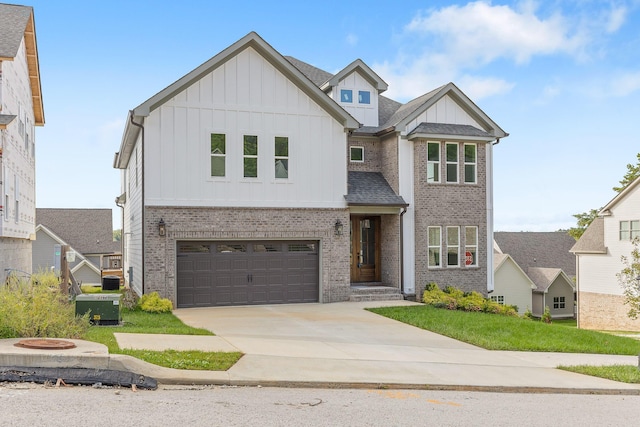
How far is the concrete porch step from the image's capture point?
22141mm

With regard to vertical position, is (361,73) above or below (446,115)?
above

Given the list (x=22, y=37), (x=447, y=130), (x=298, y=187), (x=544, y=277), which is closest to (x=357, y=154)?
(x=447, y=130)

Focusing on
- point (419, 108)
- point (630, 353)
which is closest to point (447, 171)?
point (419, 108)

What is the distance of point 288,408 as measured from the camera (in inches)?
320

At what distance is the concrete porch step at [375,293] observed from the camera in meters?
22.1

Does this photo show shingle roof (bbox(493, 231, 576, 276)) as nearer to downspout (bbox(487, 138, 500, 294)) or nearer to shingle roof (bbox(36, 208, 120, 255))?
downspout (bbox(487, 138, 500, 294))

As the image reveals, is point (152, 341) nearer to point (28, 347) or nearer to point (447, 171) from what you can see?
point (28, 347)

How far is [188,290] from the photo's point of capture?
20266mm

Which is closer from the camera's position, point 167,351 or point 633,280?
point 167,351

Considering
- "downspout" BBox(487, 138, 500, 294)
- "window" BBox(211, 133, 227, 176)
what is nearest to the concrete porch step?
"downspout" BBox(487, 138, 500, 294)

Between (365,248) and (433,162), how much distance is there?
4255mm

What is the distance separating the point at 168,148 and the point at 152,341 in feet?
29.5

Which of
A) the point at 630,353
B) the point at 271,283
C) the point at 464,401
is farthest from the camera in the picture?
the point at 271,283

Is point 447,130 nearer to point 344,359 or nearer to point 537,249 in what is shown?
point 344,359
